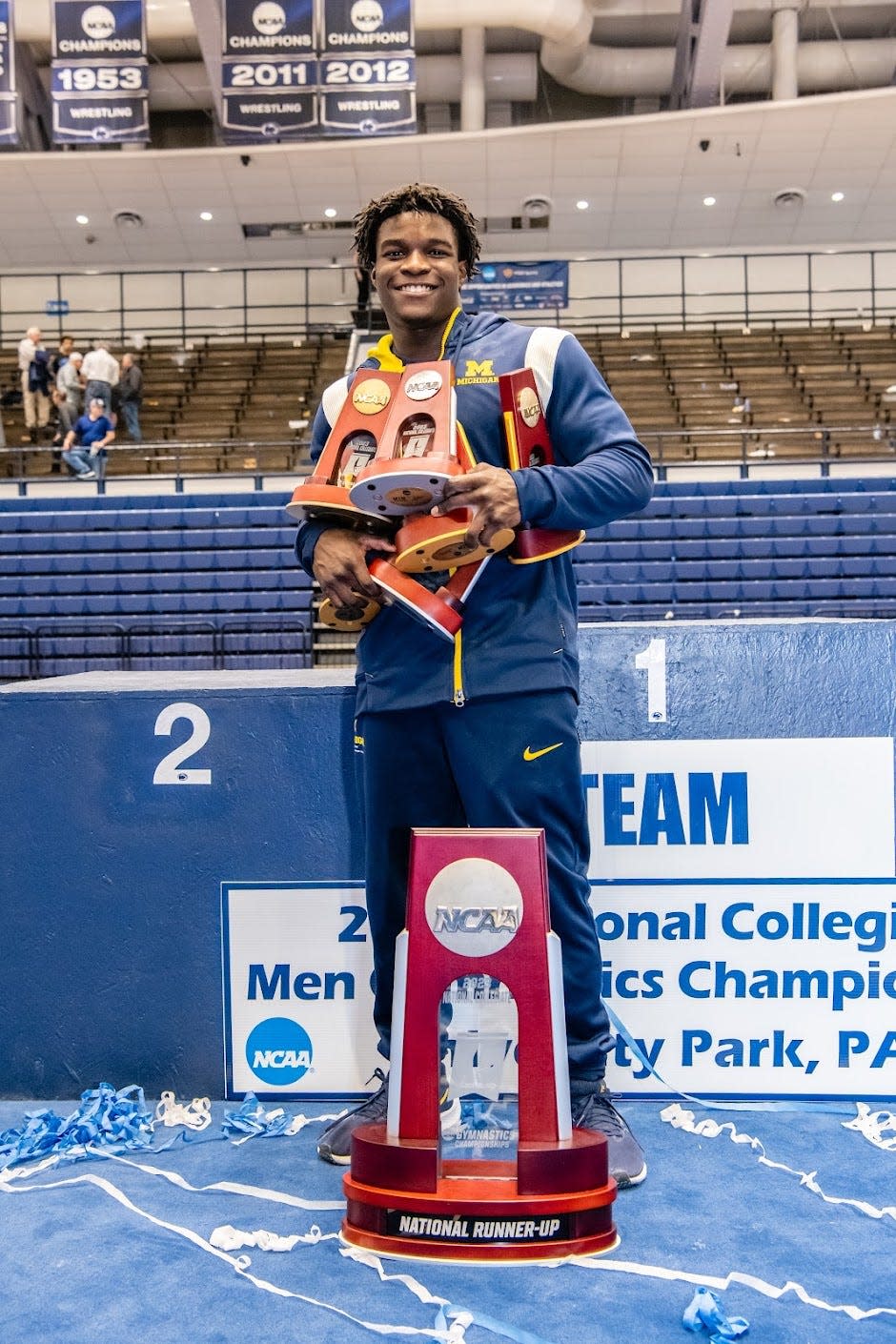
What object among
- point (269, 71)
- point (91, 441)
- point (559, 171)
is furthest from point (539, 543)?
point (559, 171)

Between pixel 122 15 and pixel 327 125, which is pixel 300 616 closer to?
pixel 327 125

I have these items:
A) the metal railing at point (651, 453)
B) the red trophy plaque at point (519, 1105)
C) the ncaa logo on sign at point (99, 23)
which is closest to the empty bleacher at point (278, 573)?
the metal railing at point (651, 453)

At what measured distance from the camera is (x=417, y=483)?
143cm

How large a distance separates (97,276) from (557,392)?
603 inches

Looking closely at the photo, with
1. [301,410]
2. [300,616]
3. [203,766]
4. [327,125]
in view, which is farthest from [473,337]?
[301,410]

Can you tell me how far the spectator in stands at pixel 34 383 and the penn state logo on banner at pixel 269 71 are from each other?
3.35m

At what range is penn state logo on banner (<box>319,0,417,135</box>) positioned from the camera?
9469 mm

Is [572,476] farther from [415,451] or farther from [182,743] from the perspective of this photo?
[182,743]

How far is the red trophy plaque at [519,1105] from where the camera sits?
56.4 inches

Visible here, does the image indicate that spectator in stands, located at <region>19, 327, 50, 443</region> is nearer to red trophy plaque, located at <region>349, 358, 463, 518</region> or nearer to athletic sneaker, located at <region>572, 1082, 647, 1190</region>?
red trophy plaque, located at <region>349, 358, 463, 518</region>

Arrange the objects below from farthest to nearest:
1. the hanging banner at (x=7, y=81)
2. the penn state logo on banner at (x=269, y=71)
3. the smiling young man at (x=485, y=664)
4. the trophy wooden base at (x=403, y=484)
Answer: the hanging banner at (x=7, y=81)
the penn state logo on banner at (x=269, y=71)
the smiling young man at (x=485, y=664)
the trophy wooden base at (x=403, y=484)

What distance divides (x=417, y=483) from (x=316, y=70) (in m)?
9.44

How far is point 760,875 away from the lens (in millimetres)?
2088

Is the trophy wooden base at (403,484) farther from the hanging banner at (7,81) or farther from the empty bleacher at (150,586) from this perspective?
the hanging banner at (7,81)
